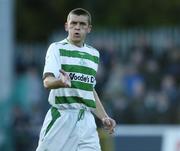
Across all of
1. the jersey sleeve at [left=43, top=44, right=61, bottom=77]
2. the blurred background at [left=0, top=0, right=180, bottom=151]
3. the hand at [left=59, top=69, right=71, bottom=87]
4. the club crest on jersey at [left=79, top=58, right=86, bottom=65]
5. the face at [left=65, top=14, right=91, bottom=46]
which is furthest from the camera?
the blurred background at [left=0, top=0, right=180, bottom=151]

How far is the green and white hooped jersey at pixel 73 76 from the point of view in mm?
10133

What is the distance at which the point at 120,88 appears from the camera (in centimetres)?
2025

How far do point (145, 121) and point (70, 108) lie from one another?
976 cm

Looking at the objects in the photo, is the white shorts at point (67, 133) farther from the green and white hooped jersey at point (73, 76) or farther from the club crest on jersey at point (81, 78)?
the club crest on jersey at point (81, 78)

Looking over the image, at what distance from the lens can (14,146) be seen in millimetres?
21094

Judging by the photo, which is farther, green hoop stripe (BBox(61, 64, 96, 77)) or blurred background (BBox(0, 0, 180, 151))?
blurred background (BBox(0, 0, 180, 151))

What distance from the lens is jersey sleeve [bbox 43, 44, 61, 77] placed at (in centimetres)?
988

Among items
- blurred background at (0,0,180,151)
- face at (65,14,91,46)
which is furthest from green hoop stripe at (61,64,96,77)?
blurred background at (0,0,180,151)

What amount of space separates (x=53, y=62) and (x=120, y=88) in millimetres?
10331

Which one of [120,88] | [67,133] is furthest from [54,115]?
[120,88]

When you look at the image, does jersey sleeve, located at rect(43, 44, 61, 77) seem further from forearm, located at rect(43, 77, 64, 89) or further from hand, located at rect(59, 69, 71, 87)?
hand, located at rect(59, 69, 71, 87)

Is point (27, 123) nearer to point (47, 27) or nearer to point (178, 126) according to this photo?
point (178, 126)

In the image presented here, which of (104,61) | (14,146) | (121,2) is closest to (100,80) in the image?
(104,61)

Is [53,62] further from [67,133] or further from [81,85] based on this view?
[67,133]
